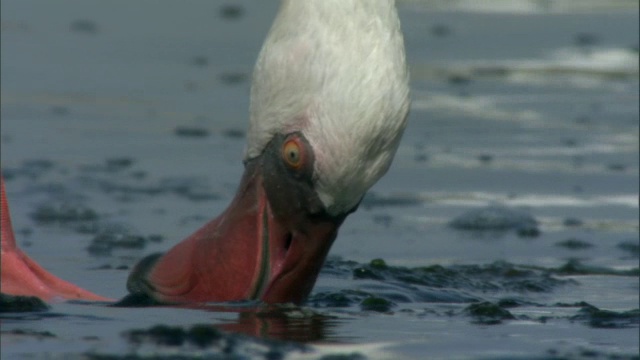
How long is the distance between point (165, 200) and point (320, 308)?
132 inches

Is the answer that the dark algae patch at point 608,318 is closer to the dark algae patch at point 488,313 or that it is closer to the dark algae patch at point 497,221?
the dark algae patch at point 488,313

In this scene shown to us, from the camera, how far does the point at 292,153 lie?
8.37 m

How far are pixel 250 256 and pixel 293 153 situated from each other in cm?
48

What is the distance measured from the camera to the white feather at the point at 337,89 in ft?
25.8

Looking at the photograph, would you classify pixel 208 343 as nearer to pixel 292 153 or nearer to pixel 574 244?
pixel 292 153

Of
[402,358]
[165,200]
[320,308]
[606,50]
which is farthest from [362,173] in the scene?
[606,50]

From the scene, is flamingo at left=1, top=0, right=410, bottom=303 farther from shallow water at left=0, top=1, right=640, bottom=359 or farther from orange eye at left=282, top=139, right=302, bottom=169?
shallow water at left=0, top=1, right=640, bottom=359

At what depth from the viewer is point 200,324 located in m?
7.49

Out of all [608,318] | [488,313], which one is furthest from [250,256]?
[608,318]

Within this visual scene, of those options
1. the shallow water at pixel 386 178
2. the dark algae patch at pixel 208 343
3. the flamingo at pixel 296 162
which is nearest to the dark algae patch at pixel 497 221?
the shallow water at pixel 386 178

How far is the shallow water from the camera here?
7586 millimetres

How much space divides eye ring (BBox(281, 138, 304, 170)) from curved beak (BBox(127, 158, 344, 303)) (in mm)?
126

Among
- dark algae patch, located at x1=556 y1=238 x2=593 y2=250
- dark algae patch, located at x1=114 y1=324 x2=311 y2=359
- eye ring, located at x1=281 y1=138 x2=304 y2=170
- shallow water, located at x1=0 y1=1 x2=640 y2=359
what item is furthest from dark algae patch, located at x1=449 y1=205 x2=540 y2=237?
Result: dark algae patch, located at x1=114 y1=324 x2=311 y2=359

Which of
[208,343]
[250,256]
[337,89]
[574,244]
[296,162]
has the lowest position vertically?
[208,343]
